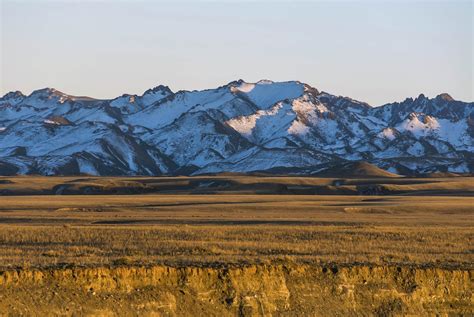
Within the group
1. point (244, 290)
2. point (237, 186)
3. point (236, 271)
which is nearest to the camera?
point (244, 290)

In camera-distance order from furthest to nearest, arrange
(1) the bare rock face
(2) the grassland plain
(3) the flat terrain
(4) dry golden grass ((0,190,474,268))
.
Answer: (3) the flat terrain → (4) dry golden grass ((0,190,474,268)) → (2) the grassland plain → (1) the bare rock face

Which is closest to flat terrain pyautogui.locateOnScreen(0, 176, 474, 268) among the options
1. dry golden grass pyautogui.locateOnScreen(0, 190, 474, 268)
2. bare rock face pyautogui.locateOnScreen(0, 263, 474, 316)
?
dry golden grass pyautogui.locateOnScreen(0, 190, 474, 268)

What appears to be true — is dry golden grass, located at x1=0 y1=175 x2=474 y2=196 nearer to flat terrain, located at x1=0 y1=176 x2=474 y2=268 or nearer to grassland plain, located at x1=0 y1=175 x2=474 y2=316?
flat terrain, located at x1=0 y1=176 x2=474 y2=268

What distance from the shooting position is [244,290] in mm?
24219

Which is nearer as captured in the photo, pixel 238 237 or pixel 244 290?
pixel 244 290

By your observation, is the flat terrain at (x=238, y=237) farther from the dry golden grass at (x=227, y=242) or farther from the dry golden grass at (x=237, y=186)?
the dry golden grass at (x=237, y=186)

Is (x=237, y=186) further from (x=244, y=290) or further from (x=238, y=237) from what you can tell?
(x=244, y=290)

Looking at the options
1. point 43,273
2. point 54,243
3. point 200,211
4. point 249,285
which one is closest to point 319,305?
point 249,285

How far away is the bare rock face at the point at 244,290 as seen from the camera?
2228 centimetres

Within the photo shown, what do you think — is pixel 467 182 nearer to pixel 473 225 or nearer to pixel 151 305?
pixel 473 225

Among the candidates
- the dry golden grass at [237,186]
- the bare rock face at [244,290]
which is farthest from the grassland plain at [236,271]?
the dry golden grass at [237,186]

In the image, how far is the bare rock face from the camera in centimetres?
2228

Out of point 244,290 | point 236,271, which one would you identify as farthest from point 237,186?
point 244,290

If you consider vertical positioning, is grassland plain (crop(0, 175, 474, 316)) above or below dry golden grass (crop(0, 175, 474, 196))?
above
